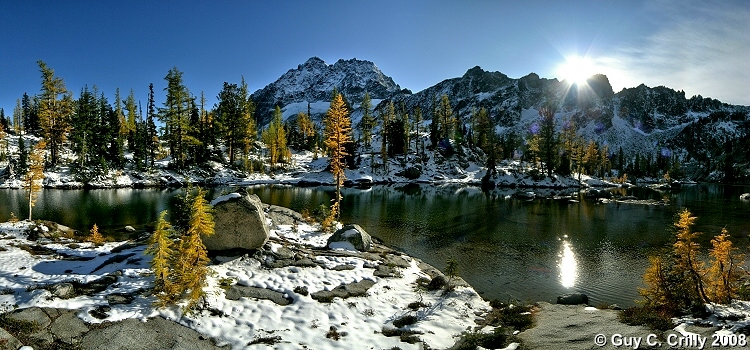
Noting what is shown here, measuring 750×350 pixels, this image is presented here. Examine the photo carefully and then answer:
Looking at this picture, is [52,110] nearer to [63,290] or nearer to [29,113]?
[29,113]

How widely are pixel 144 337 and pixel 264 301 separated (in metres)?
4.03

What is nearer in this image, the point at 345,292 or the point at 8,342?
the point at 8,342

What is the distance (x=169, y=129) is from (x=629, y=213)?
8647 cm

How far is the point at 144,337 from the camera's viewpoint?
966 centimetres

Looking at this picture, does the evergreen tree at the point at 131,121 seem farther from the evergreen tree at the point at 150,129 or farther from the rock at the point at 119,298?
the rock at the point at 119,298

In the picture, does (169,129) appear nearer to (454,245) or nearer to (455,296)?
(454,245)

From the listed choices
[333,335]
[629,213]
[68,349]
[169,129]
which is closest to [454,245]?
[333,335]

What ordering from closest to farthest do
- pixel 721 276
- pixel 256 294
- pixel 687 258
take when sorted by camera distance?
pixel 687 258, pixel 256 294, pixel 721 276

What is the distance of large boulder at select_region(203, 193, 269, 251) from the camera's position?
54.7ft

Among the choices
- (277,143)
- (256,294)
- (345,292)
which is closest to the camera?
(256,294)

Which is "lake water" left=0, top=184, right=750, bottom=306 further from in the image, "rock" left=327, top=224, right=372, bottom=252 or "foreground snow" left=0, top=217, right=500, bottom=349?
"foreground snow" left=0, top=217, right=500, bottom=349

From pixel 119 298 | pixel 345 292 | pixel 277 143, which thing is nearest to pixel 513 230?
pixel 345 292

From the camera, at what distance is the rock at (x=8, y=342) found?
7.99 metres

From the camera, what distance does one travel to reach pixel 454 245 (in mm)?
28953
